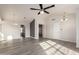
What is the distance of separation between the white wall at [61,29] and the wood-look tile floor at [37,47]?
0.15 m

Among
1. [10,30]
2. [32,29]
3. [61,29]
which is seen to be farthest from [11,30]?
[61,29]

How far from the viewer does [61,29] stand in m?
2.72

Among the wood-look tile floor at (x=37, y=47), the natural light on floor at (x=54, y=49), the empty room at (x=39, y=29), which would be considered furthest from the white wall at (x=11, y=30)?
the natural light on floor at (x=54, y=49)

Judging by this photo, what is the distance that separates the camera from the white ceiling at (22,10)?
7.98 feet

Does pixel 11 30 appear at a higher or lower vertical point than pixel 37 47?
higher

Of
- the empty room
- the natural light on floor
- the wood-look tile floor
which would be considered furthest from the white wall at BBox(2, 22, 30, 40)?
the natural light on floor

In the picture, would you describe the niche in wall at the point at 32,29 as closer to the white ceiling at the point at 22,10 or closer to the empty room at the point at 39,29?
the empty room at the point at 39,29

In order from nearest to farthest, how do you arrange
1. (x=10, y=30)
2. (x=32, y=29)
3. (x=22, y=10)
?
(x=22, y=10)
(x=10, y=30)
(x=32, y=29)

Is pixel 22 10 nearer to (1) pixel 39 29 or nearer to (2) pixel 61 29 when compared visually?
(1) pixel 39 29

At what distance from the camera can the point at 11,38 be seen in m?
2.61

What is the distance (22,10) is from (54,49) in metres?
1.36
